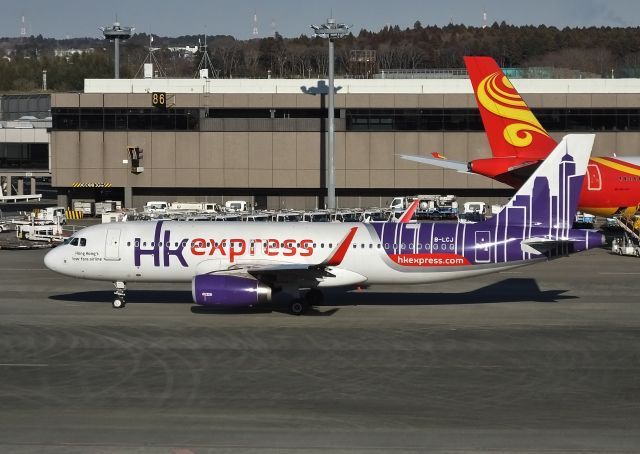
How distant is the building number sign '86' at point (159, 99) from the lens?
96562mm

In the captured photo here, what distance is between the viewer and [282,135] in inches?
3836

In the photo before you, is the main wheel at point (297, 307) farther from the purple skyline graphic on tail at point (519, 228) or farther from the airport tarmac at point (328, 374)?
the purple skyline graphic on tail at point (519, 228)

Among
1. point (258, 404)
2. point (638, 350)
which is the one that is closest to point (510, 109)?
point (638, 350)

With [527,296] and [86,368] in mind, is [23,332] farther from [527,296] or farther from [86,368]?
[527,296]

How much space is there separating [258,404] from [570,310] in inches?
814

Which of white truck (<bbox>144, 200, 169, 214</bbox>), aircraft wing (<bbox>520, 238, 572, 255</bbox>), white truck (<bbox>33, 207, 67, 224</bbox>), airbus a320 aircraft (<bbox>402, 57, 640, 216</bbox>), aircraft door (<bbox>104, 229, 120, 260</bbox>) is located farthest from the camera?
white truck (<bbox>144, 200, 169, 214</bbox>)

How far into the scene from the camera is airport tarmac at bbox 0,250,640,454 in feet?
81.6

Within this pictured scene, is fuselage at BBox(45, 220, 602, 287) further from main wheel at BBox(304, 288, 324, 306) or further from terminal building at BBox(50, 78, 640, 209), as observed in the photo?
terminal building at BBox(50, 78, 640, 209)

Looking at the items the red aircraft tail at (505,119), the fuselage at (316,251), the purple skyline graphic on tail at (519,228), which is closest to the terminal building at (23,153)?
the red aircraft tail at (505,119)

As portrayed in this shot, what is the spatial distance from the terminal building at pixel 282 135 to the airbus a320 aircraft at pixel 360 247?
5310cm

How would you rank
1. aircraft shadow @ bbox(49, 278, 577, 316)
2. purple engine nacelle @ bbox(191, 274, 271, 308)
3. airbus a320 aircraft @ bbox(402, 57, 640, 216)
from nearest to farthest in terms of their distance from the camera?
purple engine nacelle @ bbox(191, 274, 271, 308), aircraft shadow @ bbox(49, 278, 577, 316), airbus a320 aircraft @ bbox(402, 57, 640, 216)

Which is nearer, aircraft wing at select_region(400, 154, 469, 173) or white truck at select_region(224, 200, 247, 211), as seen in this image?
aircraft wing at select_region(400, 154, 469, 173)

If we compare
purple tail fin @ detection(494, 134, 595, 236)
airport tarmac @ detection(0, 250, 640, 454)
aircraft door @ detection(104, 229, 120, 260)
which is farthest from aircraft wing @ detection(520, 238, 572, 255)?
aircraft door @ detection(104, 229, 120, 260)

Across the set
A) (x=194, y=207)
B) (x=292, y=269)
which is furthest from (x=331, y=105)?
(x=292, y=269)
